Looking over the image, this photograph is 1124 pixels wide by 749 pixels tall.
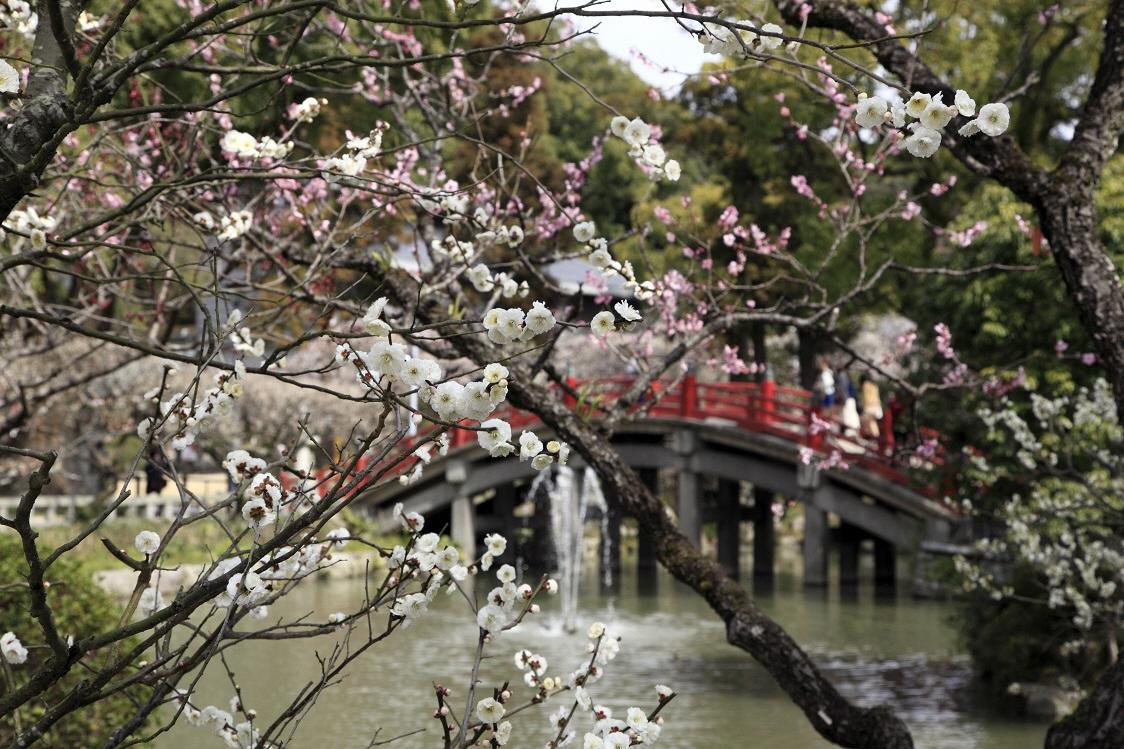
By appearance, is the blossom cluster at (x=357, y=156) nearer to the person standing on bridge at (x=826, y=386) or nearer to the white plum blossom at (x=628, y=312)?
the white plum blossom at (x=628, y=312)

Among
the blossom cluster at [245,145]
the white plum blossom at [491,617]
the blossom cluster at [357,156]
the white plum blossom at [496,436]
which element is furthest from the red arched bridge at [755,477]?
the white plum blossom at [496,436]

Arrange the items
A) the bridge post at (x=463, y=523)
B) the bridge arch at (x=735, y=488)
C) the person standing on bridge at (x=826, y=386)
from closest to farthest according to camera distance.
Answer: the bridge arch at (x=735, y=488)
the person standing on bridge at (x=826, y=386)
the bridge post at (x=463, y=523)

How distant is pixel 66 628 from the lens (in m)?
6.48

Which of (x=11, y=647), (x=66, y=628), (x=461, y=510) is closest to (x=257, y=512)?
(x=11, y=647)

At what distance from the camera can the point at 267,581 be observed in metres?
2.80

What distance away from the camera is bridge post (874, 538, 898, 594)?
2130 centimetres

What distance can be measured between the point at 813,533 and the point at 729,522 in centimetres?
278

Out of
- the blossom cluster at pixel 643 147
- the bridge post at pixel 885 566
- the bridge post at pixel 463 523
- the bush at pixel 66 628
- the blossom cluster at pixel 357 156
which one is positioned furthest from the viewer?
the bridge post at pixel 463 523

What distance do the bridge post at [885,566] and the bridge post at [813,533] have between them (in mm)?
991

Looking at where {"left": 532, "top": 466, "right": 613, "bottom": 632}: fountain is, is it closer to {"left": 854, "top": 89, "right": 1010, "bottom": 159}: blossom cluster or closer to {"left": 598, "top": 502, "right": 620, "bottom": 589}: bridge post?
{"left": 598, "top": 502, "right": 620, "bottom": 589}: bridge post

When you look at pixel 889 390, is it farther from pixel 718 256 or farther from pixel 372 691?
pixel 372 691

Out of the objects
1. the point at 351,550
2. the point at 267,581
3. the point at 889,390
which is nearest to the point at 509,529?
the point at 351,550

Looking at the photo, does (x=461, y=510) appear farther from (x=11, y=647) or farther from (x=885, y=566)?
(x=11, y=647)

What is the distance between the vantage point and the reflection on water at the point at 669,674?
1020cm
